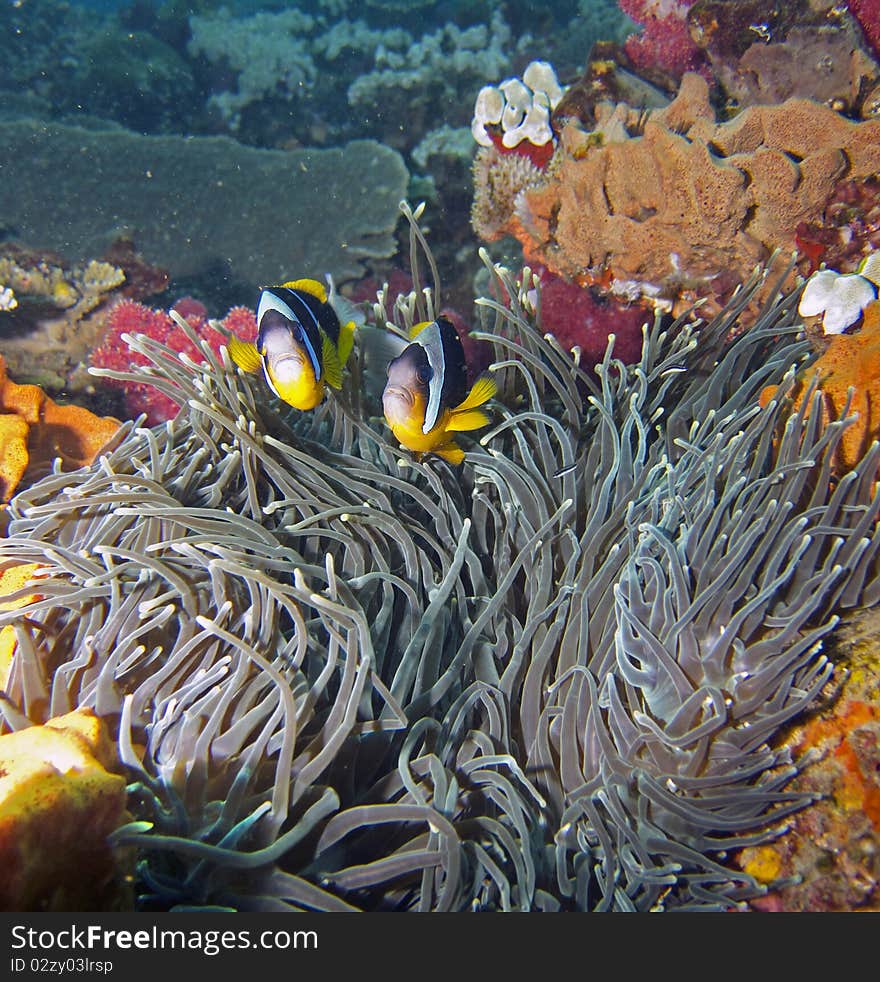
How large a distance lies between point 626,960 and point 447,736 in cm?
75

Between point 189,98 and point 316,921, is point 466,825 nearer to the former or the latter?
point 316,921

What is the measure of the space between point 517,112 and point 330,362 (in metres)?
4.00

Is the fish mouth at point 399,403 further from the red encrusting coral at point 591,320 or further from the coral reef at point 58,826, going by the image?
the red encrusting coral at point 591,320

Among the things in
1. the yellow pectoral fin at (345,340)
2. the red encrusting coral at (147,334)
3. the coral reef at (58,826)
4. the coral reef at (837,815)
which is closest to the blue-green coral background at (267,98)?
the red encrusting coral at (147,334)

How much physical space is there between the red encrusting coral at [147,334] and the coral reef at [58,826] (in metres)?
3.48

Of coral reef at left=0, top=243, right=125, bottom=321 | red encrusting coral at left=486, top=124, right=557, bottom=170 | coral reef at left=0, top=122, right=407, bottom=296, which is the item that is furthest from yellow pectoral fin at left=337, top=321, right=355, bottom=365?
coral reef at left=0, top=122, right=407, bottom=296

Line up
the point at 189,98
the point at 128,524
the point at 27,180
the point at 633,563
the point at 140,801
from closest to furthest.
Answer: the point at 140,801, the point at 633,563, the point at 128,524, the point at 27,180, the point at 189,98

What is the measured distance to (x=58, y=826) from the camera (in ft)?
4.83

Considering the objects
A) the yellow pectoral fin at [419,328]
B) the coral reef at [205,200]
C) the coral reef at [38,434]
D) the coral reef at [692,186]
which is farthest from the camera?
the coral reef at [205,200]

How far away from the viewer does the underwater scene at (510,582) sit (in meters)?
1.73

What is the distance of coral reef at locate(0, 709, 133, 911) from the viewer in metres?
1.42

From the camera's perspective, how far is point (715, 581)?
1874 mm

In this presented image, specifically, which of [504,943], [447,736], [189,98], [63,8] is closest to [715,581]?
[447,736]

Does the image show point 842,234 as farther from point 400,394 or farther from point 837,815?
point 837,815
